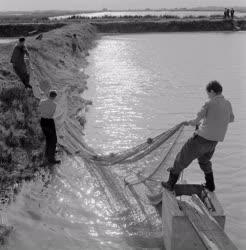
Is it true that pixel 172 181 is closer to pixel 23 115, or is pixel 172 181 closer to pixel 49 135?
pixel 49 135

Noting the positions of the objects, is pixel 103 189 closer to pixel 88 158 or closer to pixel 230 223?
pixel 88 158

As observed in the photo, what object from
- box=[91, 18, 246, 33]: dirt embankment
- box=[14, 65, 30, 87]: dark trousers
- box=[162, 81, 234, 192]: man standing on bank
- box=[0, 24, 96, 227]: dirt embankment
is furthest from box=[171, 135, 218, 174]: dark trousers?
box=[91, 18, 246, 33]: dirt embankment

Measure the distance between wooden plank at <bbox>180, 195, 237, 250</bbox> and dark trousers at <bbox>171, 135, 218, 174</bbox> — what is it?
1.81ft

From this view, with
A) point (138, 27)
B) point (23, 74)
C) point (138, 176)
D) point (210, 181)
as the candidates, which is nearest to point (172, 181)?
point (210, 181)

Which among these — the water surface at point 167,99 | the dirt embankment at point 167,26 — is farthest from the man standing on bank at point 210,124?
the dirt embankment at point 167,26

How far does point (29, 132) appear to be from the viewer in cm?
965

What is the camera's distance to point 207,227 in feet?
17.3

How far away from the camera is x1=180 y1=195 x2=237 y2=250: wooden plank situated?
490cm

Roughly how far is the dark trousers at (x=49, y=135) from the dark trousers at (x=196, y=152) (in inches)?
113

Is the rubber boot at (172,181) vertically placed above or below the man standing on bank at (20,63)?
below

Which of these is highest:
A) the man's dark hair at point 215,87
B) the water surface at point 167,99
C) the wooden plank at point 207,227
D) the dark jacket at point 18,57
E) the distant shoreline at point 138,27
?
the man's dark hair at point 215,87

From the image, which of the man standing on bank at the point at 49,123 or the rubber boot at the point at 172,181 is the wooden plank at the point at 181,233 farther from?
the man standing on bank at the point at 49,123

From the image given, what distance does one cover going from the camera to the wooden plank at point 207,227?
490 centimetres

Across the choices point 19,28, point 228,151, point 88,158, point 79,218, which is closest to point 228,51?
point 228,151
